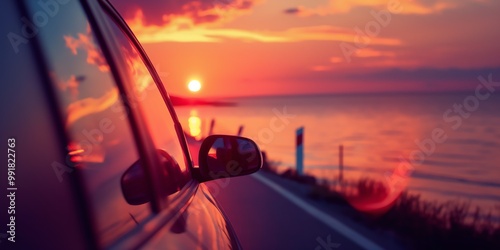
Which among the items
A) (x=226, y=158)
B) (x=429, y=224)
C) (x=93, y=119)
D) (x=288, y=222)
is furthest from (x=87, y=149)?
(x=429, y=224)

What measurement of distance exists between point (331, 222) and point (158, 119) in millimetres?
5468

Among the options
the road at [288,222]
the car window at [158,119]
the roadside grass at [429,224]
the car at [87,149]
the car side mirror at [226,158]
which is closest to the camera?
the car at [87,149]

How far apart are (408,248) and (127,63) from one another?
5544mm

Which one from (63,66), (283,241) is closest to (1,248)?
(63,66)

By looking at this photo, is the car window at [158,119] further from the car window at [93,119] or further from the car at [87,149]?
the car window at [93,119]

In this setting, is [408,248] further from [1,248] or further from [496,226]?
[1,248]

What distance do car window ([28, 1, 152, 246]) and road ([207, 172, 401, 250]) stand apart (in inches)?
187

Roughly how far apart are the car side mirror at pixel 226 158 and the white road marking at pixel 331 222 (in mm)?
4076

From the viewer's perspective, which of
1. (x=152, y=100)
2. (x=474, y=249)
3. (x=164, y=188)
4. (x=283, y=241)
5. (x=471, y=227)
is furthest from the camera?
(x=471, y=227)

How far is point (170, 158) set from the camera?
3490mm

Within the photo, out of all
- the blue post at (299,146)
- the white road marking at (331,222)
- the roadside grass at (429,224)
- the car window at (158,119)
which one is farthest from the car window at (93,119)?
the blue post at (299,146)

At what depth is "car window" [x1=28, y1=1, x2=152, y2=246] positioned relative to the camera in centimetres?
190

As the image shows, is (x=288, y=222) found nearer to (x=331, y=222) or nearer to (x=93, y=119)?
(x=331, y=222)

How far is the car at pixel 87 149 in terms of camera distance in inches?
66.9
